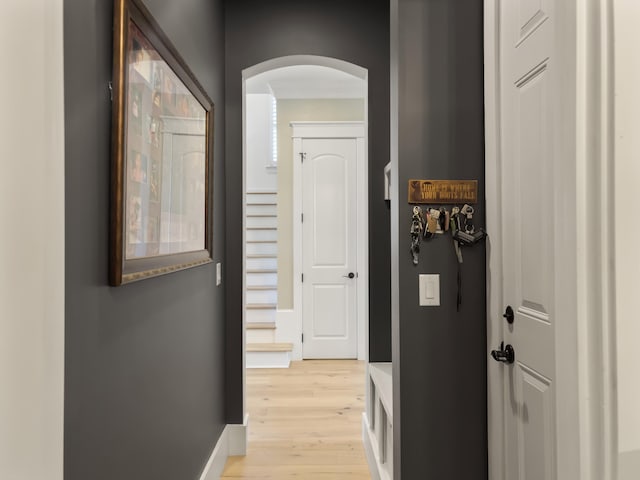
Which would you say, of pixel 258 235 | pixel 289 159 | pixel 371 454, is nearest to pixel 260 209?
pixel 258 235

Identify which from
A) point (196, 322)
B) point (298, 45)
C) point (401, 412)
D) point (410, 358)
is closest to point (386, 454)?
point (401, 412)

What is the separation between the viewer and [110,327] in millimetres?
1135

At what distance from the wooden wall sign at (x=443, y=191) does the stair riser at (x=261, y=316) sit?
3.53 metres

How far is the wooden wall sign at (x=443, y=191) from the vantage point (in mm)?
1557

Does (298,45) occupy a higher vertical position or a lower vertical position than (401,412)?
higher

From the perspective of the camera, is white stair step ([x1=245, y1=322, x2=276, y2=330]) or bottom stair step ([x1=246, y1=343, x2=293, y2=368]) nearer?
bottom stair step ([x1=246, y1=343, x2=293, y2=368])

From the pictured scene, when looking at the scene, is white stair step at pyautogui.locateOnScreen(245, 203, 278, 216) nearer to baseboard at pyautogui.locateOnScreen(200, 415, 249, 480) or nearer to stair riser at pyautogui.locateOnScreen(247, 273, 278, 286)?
stair riser at pyautogui.locateOnScreen(247, 273, 278, 286)

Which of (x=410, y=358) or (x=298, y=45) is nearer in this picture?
(x=410, y=358)

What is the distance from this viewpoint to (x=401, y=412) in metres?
1.56

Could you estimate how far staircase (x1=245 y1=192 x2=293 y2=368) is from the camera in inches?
168

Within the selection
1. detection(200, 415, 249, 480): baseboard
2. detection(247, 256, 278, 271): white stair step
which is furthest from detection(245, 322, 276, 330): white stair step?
detection(200, 415, 249, 480): baseboard

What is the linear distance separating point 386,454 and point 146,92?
1955 millimetres
